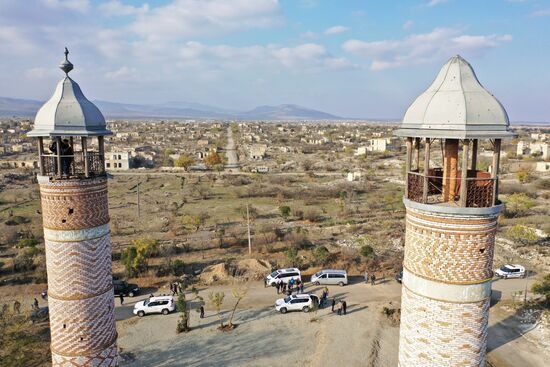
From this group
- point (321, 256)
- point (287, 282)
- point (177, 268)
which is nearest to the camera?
point (287, 282)

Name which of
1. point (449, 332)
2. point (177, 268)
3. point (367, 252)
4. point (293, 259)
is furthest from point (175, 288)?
point (449, 332)

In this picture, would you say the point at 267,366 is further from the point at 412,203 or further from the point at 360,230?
the point at 360,230

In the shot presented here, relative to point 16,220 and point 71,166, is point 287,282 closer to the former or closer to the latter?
point 71,166

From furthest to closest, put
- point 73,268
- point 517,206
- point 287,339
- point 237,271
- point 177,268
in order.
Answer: point 517,206 → point 177,268 → point 237,271 → point 287,339 → point 73,268

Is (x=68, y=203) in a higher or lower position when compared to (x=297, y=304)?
higher

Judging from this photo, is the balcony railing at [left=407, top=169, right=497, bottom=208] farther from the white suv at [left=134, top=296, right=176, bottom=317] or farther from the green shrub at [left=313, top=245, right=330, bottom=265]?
the green shrub at [left=313, top=245, right=330, bottom=265]

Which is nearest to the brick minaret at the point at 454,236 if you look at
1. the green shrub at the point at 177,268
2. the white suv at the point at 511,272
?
the white suv at the point at 511,272
